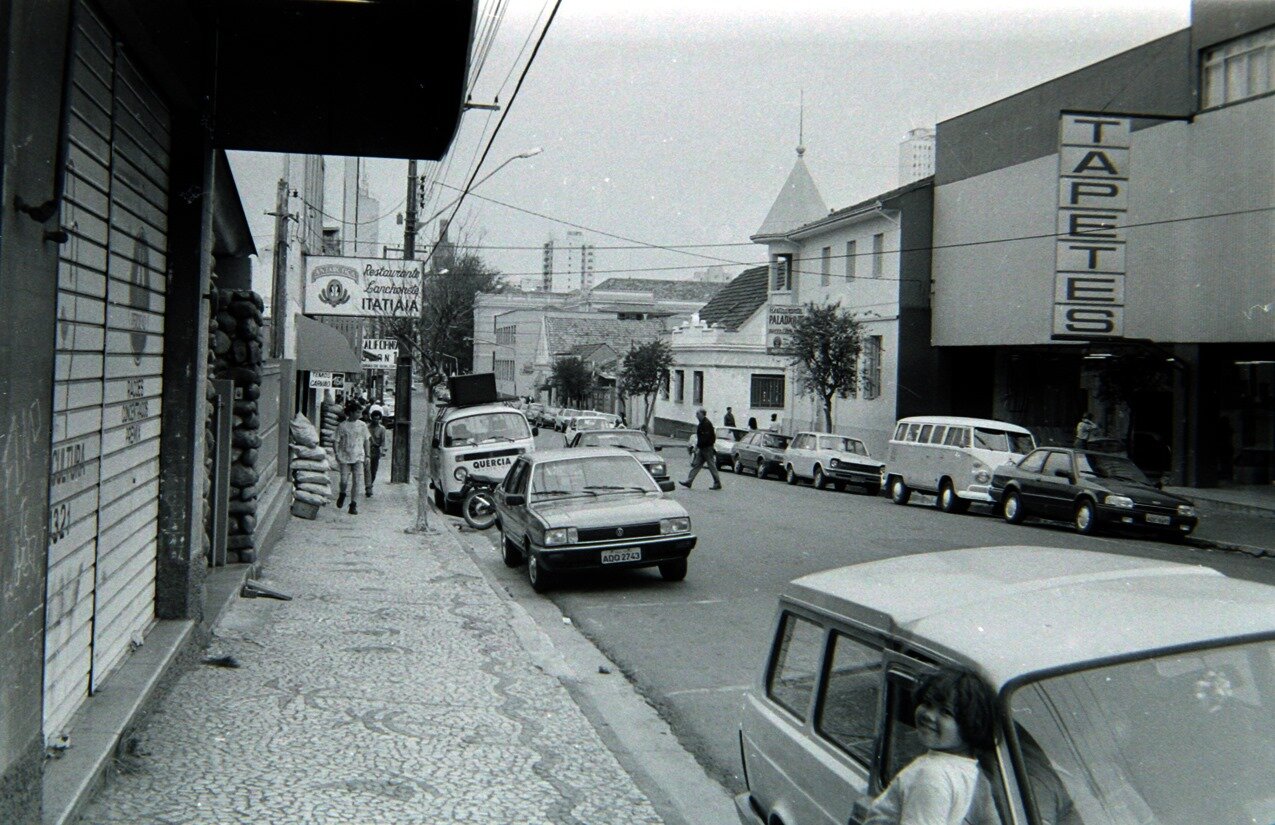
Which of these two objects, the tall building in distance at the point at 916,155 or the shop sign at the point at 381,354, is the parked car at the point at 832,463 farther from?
the tall building in distance at the point at 916,155

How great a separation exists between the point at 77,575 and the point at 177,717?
1.51 m

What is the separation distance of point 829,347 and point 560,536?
83.8 feet

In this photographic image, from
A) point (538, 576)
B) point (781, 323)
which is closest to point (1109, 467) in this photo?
point (538, 576)

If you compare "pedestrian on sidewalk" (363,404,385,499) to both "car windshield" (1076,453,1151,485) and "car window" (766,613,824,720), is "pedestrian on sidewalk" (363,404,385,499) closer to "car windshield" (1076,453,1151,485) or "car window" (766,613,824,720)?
"car windshield" (1076,453,1151,485)

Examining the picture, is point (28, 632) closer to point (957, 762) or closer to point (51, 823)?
point (51, 823)

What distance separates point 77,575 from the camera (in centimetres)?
551

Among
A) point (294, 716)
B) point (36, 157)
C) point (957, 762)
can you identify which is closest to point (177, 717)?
point (294, 716)

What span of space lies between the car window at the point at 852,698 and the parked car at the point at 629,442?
61.5ft

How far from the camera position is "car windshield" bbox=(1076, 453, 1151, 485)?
1998cm

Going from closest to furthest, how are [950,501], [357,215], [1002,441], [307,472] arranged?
[307,472]
[1002,441]
[950,501]
[357,215]

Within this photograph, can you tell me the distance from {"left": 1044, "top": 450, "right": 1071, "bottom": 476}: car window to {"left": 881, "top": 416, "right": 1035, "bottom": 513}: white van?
5.20 feet

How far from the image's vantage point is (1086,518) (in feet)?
64.2

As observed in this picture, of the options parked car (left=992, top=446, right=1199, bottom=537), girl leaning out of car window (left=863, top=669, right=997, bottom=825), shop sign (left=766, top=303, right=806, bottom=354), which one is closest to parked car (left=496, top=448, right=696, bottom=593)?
girl leaning out of car window (left=863, top=669, right=997, bottom=825)

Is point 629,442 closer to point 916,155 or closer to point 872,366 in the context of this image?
point 872,366
